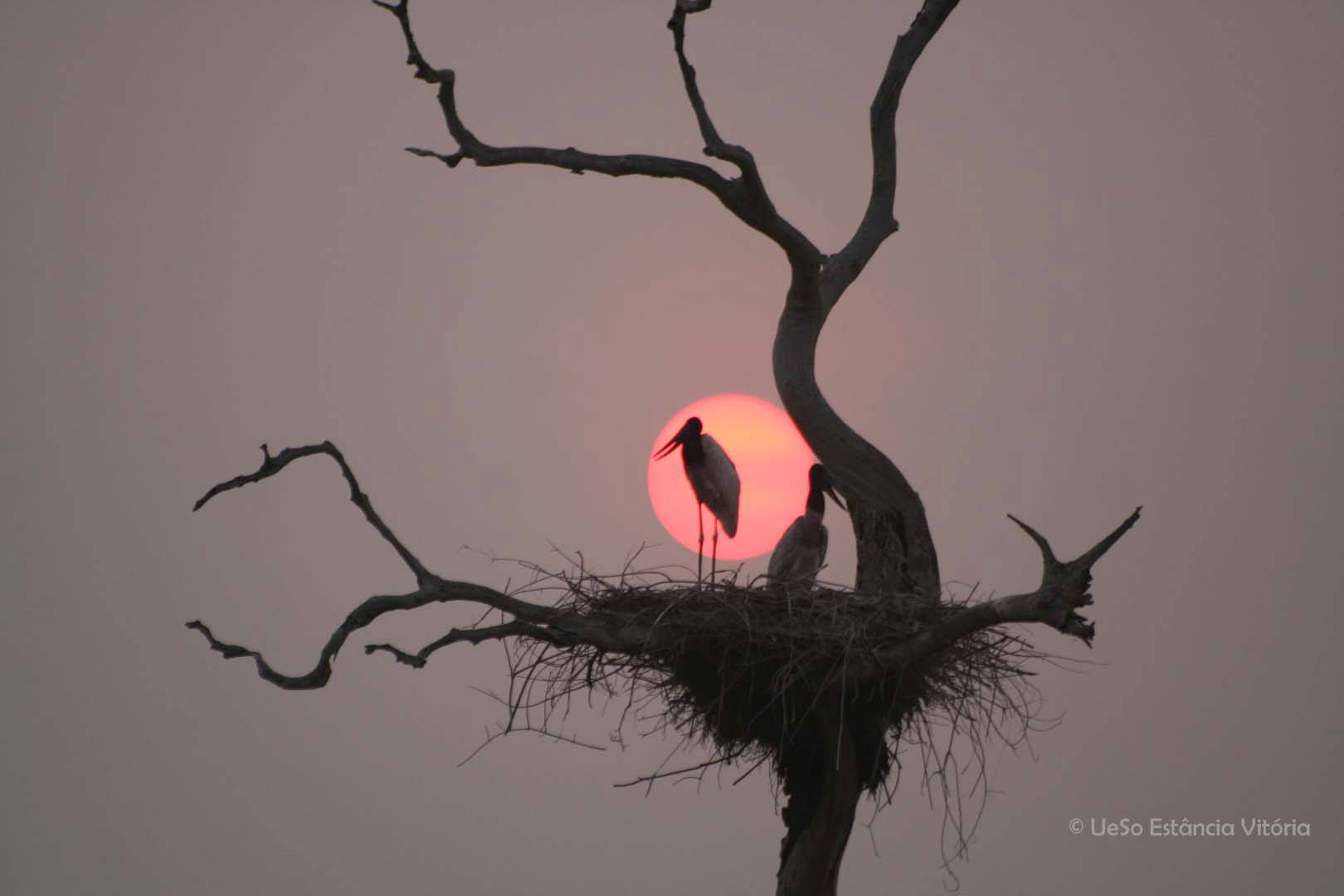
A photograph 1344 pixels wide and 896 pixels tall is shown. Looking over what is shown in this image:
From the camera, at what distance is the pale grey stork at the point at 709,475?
10.2 m

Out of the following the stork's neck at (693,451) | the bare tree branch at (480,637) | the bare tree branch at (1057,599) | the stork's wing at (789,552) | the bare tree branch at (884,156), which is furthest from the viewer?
the stork's neck at (693,451)

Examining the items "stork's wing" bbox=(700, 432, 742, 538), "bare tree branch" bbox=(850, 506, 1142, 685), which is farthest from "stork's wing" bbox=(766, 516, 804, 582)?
"bare tree branch" bbox=(850, 506, 1142, 685)

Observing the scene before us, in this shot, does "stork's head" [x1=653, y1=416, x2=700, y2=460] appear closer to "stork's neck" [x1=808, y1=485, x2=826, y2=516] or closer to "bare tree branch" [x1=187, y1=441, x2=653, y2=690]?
"stork's neck" [x1=808, y1=485, x2=826, y2=516]

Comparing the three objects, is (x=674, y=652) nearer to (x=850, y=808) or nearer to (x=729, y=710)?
(x=729, y=710)

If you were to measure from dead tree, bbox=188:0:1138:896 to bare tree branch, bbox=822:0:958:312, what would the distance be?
391 mm

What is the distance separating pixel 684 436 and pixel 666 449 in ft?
0.76

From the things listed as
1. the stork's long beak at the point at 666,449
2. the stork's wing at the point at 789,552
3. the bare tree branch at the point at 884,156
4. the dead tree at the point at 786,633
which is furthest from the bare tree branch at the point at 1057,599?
the stork's long beak at the point at 666,449

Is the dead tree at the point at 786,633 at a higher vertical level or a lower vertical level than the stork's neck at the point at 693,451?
lower

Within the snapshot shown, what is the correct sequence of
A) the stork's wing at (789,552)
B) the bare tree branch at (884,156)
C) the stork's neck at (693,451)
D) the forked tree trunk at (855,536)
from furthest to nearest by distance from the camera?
the stork's neck at (693,451) → the stork's wing at (789,552) → the bare tree branch at (884,156) → the forked tree trunk at (855,536)

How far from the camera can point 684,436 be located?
1033cm

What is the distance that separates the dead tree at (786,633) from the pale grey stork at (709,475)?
8.77 feet

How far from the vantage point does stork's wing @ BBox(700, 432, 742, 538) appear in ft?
33.5

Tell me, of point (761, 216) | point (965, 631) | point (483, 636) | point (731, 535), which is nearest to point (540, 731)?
point (483, 636)

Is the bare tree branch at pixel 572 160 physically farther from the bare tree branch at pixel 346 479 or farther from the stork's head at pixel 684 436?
the stork's head at pixel 684 436
